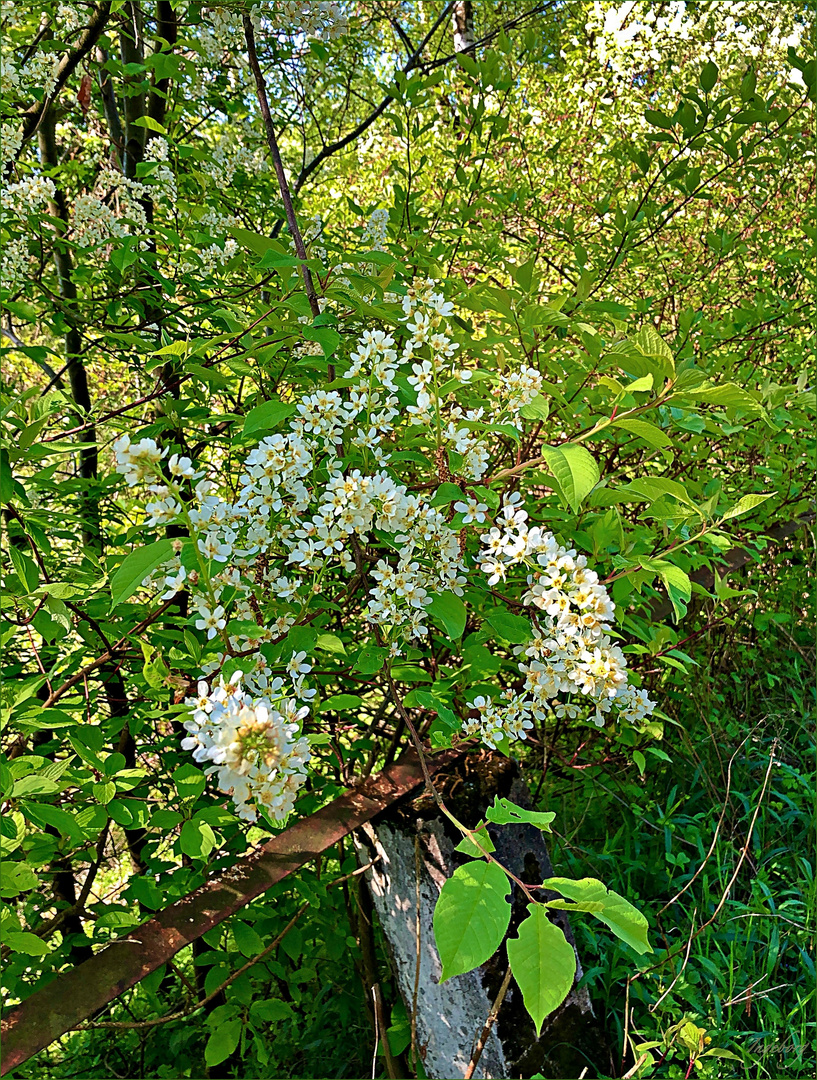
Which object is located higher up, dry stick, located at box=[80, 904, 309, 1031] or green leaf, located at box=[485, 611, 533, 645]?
green leaf, located at box=[485, 611, 533, 645]

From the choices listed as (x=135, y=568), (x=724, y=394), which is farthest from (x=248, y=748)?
(x=724, y=394)

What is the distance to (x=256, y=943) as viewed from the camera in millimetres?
1323

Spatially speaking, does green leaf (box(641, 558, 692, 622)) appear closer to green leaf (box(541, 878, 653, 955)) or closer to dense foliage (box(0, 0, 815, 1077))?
dense foliage (box(0, 0, 815, 1077))

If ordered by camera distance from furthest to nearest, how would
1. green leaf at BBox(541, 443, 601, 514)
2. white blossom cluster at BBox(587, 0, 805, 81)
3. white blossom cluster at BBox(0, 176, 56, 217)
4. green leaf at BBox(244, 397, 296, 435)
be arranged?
→ white blossom cluster at BBox(587, 0, 805, 81) → white blossom cluster at BBox(0, 176, 56, 217) → green leaf at BBox(244, 397, 296, 435) → green leaf at BBox(541, 443, 601, 514)

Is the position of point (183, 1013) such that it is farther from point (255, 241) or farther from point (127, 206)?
point (127, 206)

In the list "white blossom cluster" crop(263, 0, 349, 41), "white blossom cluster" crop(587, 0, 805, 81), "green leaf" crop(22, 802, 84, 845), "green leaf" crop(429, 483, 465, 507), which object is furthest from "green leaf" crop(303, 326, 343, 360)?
"white blossom cluster" crop(587, 0, 805, 81)

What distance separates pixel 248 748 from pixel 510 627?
20.0 inches

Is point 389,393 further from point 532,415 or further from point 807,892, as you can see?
point 807,892

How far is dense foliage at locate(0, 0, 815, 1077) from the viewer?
101 cm

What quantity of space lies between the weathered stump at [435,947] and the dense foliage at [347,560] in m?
0.11

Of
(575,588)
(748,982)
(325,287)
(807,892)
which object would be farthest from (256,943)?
(807,892)

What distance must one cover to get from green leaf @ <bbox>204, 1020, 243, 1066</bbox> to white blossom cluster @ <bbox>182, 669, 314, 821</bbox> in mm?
867

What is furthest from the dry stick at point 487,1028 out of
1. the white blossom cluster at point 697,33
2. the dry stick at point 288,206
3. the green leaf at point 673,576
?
the white blossom cluster at point 697,33

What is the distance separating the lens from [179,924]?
4.09ft
